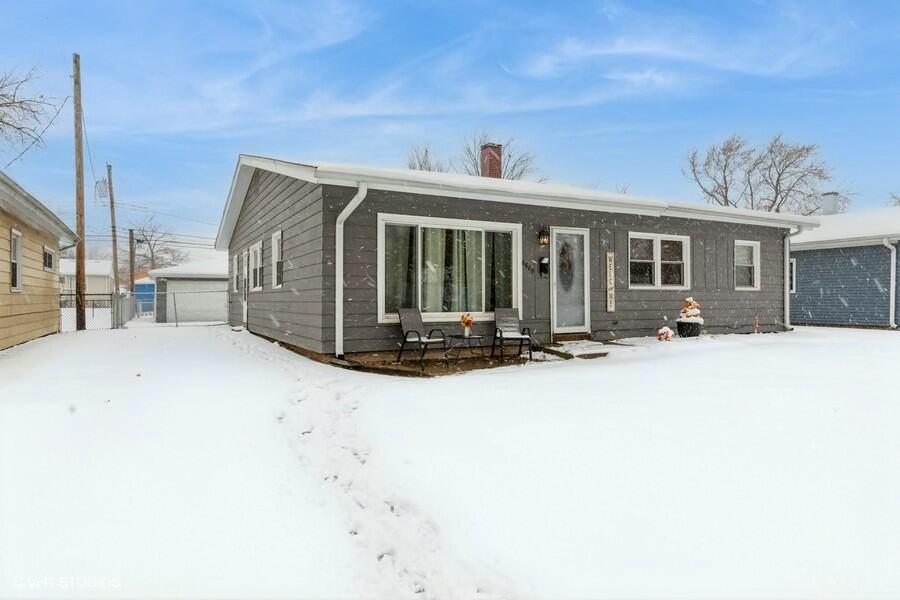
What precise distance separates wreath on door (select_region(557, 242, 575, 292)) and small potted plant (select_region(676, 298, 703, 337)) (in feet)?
7.52

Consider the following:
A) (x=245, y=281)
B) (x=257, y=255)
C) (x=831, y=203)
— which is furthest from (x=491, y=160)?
(x=831, y=203)

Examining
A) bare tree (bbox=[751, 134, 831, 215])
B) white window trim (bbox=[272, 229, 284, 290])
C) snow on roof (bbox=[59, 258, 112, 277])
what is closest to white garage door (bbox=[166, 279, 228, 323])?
white window trim (bbox=[272, 229, 284, 290])

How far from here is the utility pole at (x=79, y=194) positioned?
13.5 m

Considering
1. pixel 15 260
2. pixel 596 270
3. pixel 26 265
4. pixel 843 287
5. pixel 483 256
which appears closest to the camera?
pixel 483 256

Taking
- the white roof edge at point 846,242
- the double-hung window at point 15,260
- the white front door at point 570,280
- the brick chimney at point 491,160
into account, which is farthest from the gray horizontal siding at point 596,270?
the double-hung window at point 15,260

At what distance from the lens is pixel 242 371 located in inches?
260

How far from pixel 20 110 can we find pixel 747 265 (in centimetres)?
1584

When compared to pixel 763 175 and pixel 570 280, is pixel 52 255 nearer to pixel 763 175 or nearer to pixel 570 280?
pixel 570 280

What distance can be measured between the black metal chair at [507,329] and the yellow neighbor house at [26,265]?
7118 millimetres

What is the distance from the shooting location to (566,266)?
30.1ft

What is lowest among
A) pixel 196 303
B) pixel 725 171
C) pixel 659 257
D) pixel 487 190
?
pixel 196 303

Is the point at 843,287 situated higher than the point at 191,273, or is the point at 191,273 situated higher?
the point at 191,273

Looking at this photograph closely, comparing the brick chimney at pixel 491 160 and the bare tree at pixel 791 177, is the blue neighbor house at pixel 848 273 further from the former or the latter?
the bare tree at pixel 791 177

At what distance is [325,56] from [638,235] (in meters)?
20.1
